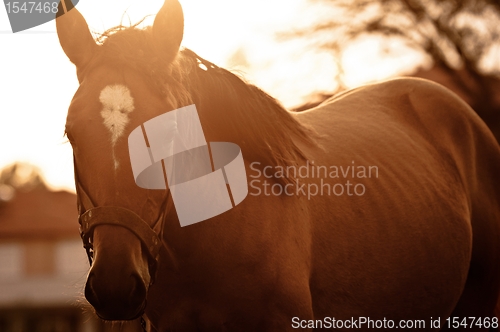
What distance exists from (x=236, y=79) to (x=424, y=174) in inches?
63.9

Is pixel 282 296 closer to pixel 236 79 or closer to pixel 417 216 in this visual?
pixel 236 79

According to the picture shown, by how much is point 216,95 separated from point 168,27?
43 cm

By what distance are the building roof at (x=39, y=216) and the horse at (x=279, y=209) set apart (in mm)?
15471

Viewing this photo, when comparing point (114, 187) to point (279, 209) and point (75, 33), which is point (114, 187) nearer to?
point (75, 33)

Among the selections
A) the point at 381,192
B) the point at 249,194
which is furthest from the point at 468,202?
the point at 249,194

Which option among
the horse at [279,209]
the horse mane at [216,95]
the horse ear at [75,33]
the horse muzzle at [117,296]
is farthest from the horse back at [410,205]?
the horse ear at [75,33]

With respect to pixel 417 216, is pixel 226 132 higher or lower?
higher

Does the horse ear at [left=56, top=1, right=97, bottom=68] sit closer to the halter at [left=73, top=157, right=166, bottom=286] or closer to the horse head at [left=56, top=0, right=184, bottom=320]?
the horse head at [left=56, top=0, right=184, bottom=320]

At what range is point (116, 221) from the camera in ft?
7.07

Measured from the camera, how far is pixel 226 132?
289 centimetres

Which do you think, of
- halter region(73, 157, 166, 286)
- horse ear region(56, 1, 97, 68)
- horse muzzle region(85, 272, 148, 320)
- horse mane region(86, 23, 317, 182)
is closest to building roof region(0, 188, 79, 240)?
horse mane region(86, 23, 317, 182)

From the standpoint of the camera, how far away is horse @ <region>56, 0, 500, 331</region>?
2.24 m

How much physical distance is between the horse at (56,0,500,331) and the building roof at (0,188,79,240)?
1547 centimetres

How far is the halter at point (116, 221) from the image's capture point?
2.17m
